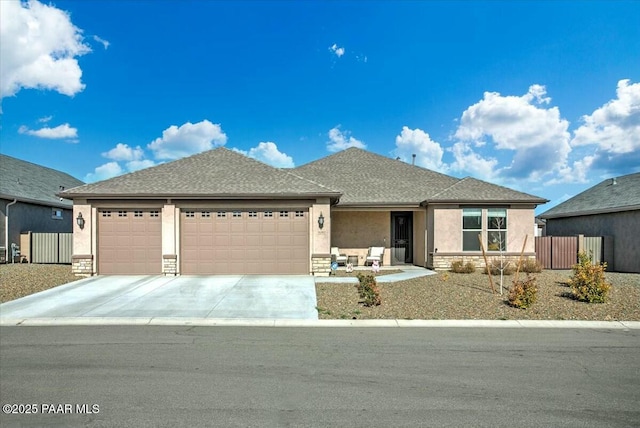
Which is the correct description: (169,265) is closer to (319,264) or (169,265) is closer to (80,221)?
(80,221)

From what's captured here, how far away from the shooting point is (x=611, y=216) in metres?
18.5

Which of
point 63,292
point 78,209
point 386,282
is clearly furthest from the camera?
point 78,209

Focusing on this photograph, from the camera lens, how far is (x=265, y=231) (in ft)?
49.1

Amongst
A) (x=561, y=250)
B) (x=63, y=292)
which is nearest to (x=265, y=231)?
(x=63, y=292)

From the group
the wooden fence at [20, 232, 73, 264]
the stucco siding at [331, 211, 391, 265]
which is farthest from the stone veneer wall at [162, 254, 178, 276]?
the stucco siding at [331, 211, 391, 265]

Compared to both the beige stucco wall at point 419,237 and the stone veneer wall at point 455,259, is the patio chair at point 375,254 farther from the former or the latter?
the stone veneer wall at point 455,259

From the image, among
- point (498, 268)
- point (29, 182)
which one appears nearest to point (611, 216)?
point (498, 268)

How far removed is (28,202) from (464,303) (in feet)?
68.1

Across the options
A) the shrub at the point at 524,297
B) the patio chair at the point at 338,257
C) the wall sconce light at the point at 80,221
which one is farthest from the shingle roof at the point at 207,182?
the shrub at the point at 524,297

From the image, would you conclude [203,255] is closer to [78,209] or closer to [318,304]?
[78,209]

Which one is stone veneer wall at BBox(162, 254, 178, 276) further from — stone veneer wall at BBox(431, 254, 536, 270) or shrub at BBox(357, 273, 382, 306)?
stone veneer wall at BBox(431, 254, 536, 270)

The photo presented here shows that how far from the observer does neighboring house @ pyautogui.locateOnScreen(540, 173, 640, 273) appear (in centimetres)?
1700

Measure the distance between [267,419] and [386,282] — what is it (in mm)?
9498

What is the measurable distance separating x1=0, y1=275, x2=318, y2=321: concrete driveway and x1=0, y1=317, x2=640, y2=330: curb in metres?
0.32
